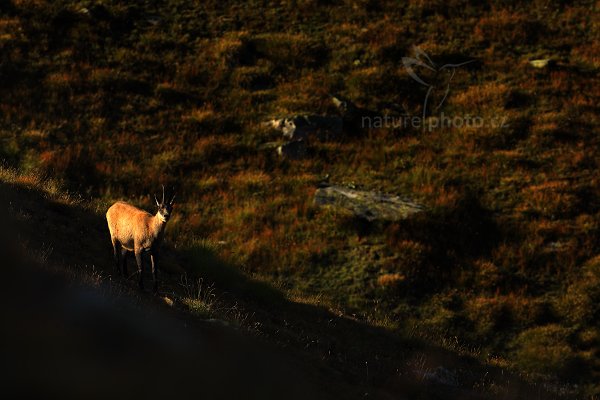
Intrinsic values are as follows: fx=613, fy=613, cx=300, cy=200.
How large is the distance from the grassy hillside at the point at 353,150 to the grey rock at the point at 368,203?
0.43m

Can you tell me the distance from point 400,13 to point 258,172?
1581cm

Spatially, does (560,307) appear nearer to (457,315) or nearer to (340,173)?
(457,315)

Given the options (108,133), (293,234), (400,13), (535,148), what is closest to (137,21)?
(108,133)

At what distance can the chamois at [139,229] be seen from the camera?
9.34 metres

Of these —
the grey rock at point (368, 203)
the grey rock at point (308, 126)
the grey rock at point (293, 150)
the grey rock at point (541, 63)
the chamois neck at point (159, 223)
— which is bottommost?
the grey rock at point (368, 203)

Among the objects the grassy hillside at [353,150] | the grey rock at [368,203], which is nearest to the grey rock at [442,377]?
the grassy hillside at [353,150]

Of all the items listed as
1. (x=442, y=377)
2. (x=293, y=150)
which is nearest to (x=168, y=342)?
(x=442, y=377)

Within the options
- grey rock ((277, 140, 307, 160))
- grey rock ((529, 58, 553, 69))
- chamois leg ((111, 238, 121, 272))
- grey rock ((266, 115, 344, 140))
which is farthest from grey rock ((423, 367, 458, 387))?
grey rock ((529, 58, 553, 69))

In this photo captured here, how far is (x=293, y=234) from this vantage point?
18.6 m

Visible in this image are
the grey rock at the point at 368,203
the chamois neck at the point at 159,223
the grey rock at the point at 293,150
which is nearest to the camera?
the chamois neck at the point at 159,223

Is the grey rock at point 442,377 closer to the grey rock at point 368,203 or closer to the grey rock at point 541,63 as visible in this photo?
the grey rock at point 368,203

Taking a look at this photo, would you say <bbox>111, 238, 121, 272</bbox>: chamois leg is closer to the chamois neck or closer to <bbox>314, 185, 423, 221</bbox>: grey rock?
the chamois neck

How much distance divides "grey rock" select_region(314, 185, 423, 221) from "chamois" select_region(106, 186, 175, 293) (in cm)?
1030

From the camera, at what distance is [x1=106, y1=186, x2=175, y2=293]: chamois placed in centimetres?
934
